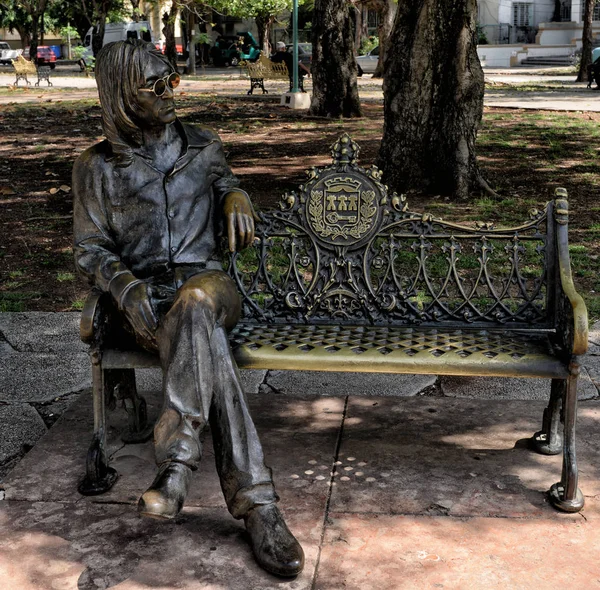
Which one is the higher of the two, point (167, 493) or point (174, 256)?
point (174, 256)

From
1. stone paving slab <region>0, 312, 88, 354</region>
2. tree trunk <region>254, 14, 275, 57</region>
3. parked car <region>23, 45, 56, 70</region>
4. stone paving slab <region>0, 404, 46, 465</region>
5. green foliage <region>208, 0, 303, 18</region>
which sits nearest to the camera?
stone paving slab <region>0, 404, 46, 465</region>

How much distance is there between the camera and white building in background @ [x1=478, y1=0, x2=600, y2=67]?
46.5 m

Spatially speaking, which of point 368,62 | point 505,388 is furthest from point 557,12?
point 505,388

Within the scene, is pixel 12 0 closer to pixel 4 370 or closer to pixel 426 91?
pixel 426 91

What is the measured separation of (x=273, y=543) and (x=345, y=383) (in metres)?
2.00

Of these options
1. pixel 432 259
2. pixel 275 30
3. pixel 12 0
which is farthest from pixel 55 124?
pixel 275 30

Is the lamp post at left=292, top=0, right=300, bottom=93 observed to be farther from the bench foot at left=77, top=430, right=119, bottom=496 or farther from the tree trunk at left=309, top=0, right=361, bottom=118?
the bench foot at left=77, top=430, right=119, bottom=496

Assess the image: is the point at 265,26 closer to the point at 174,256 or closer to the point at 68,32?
the point at 68,32

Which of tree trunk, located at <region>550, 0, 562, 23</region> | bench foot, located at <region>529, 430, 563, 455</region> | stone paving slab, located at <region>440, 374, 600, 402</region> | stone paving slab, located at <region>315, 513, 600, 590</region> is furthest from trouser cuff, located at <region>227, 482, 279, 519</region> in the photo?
tree trunk, located at <region>550, 0, 562, 23</region>

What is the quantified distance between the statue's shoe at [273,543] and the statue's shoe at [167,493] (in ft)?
0.92

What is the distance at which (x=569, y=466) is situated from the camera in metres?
3.56

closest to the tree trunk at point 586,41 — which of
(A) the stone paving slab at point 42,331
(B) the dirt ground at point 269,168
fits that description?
(B) the dirt ground at point 269,168

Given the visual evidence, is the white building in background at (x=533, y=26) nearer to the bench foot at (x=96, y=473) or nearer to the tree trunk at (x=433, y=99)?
the tree trunk at (x=433, y=99)

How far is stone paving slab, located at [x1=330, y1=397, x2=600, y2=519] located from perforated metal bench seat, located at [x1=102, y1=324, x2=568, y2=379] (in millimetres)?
456
